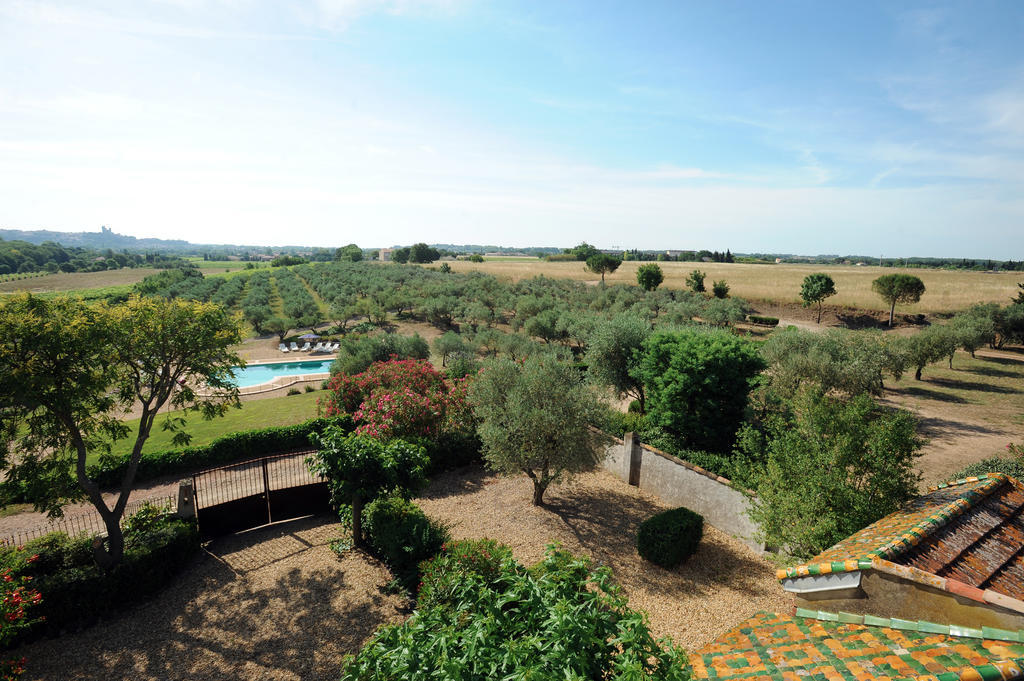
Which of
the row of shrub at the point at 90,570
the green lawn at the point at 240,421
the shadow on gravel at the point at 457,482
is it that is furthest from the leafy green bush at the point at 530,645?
the green lawn at the point at 240,421

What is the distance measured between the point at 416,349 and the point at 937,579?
96.2 ft

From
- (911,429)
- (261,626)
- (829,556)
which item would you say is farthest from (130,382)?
(911,429)

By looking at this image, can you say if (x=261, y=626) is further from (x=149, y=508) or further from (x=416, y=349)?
(x=416, y=349)

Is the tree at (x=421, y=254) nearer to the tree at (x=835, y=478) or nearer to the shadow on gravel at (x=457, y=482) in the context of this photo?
the shadow on gravel at (x=457, y=482)

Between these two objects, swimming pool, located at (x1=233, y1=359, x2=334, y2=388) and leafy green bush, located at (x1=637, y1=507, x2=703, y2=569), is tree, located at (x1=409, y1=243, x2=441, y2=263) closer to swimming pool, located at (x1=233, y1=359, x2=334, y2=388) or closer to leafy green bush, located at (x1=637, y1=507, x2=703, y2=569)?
swimming pool, located at (x1=233, y1=359, x2=334, y2=388)

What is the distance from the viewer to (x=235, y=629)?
32.7ft

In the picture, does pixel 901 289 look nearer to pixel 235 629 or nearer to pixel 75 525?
pixel 235 629

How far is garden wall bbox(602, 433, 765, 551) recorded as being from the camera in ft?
43.0

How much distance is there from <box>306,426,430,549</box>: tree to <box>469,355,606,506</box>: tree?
109 inches

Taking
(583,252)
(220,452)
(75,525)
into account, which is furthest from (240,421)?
(583,252)

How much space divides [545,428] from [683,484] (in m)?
5.34

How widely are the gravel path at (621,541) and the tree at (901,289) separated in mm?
51699

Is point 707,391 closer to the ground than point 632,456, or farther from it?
farther from it

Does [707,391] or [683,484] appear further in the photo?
[707,391]
